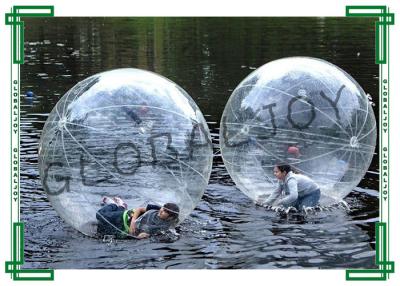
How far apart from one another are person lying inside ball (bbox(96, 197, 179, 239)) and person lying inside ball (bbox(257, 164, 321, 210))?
1.67m

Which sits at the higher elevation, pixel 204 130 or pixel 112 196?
pixel 204 130

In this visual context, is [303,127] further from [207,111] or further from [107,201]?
[207,111]

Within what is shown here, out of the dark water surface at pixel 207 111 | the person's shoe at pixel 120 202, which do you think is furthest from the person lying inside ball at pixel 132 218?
the dark water surface at pixel 207 111

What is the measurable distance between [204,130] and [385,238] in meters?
2.56

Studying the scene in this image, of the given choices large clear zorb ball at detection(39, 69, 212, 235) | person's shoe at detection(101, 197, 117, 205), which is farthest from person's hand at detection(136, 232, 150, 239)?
person's shoe at detection(101, 197, 117, 205)

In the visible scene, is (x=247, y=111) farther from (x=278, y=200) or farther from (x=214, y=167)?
(x=214, y=167)

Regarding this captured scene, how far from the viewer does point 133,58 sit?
78.3 ft

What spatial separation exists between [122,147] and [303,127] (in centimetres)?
254

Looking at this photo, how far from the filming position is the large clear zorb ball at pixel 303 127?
9.63 m

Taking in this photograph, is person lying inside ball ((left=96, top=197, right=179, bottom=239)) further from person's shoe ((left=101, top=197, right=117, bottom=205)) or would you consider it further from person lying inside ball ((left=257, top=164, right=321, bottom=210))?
person lying inside ball ((left=257, top=164, right=321, bottom=210))

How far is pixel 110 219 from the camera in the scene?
8828mm

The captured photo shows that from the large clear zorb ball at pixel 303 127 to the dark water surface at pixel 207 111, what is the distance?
60 cm

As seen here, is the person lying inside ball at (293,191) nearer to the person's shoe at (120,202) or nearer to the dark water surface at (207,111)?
the dark water surface at (207,111)

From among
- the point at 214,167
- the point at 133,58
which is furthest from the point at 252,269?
the point at 133,58
